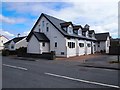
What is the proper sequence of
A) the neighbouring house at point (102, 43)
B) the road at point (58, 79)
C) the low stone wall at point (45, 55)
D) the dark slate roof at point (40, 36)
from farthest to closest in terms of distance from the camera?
the neighbouring house at point (102, 43) < the dark slate roof at point (40, 36) < the low stone wall at point (45, 55) < the road at point (58, 79)

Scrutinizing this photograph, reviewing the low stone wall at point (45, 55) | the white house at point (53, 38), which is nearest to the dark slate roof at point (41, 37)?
the white house at point (53, 38)

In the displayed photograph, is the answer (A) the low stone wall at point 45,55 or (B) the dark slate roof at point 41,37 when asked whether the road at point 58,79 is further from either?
(B) the dark slate roof at point 41,37

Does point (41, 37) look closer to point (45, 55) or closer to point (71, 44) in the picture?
point (45, 55)

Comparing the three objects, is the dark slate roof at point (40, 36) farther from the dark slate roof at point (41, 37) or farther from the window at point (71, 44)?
the window at point (71, 44)

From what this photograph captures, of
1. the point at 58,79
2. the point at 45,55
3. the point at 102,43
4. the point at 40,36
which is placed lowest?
the point at 58,79

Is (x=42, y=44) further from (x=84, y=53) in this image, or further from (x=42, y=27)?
(x=84, y=53)

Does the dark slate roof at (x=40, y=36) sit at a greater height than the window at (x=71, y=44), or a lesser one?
greater

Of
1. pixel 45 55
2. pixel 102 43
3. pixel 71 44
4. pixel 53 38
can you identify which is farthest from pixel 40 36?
pixel 102 43

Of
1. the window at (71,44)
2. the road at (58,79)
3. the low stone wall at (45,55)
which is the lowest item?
the road at (58,79)

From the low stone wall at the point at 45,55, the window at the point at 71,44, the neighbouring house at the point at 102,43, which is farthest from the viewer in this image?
the neighbouring house at the point at 102,43

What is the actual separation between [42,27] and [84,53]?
38.7 feet

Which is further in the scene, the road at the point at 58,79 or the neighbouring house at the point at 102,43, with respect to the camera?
the neighbouring house at the point at 102,43

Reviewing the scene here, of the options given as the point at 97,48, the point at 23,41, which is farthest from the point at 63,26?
the point at 23,41

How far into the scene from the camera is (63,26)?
3050cm
